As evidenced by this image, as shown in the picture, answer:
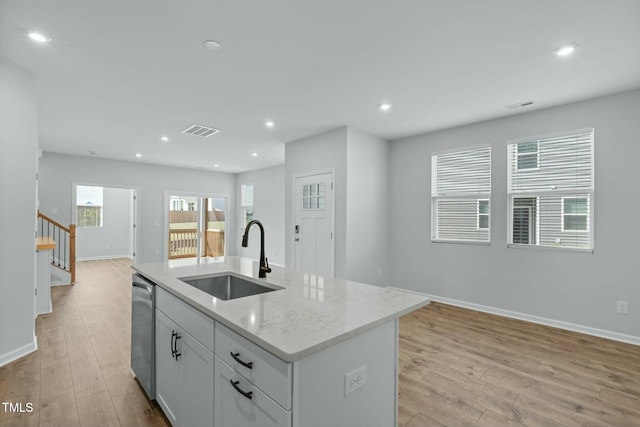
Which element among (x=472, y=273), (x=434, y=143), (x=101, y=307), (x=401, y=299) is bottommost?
(x=101, y=307)

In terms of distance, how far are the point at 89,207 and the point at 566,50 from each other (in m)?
10.9

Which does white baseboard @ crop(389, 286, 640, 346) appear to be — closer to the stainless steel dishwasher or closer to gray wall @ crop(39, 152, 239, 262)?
the stainless steel dishwasher

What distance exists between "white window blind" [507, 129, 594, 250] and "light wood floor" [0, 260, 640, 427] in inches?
42.9

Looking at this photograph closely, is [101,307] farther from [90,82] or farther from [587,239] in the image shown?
[587,239]

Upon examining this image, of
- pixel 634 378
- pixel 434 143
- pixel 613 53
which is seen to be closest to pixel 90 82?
pixel 434 143

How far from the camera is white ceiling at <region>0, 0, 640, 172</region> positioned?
2014mm

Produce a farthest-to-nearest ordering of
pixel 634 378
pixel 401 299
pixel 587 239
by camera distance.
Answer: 1. pixel 587 239
2. pixel 634 378
3. pixel 401 299

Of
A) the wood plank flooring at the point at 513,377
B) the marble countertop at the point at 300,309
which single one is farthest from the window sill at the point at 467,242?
the marble countertop at the point at 300,309

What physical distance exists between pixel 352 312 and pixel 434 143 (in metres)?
4.02

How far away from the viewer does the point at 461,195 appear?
443 cm

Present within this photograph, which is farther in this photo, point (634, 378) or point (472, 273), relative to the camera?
point (472, 273)

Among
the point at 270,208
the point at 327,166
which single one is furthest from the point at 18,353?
the point at 270,208

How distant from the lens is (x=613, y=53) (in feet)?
8.17

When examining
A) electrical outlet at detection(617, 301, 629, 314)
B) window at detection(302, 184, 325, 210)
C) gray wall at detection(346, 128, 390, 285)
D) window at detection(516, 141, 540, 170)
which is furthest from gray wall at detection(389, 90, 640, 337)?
window at detection(302, 184, 325, 210)
